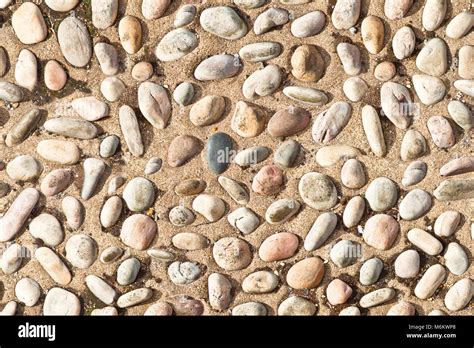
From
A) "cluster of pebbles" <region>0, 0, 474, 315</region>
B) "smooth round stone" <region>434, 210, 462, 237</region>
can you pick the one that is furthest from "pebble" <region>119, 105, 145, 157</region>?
"smooth round stone" <region>434, 210, 462, 237</region>

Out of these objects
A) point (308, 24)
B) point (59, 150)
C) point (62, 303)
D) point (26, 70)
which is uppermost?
point (308, 24)

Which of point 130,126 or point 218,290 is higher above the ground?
point 130,126

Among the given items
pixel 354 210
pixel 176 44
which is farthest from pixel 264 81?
pixel 354 210

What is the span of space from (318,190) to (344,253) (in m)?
0.12

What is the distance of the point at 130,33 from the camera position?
105 cm

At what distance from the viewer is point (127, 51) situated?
1055mm

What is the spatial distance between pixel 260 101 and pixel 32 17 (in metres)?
0.42

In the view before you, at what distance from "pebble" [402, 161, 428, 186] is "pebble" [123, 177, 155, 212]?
44 cm

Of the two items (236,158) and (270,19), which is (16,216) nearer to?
(236,158)

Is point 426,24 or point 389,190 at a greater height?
point 426,24

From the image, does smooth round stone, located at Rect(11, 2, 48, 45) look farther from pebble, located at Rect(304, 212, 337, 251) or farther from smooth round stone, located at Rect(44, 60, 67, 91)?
pebble, located at Rect(304, 212, 337, 251)

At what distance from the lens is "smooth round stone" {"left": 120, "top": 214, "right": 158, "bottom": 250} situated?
1.05 m

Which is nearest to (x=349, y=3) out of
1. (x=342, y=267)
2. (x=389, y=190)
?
(x=389, y=190)

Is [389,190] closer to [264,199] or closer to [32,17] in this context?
[264,199]
